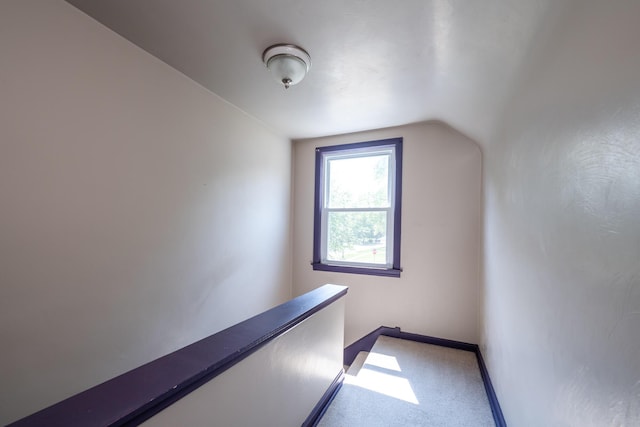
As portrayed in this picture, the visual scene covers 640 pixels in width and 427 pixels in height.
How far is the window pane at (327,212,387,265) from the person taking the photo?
10.0 ft

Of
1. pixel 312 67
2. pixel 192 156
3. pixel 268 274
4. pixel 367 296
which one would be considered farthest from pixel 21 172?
pixel 367 296

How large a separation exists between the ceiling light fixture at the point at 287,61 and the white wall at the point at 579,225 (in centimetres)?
119

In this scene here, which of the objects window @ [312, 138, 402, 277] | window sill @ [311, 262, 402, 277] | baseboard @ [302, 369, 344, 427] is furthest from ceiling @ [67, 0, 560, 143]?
baseboard @ [302, 369, 344, 427]

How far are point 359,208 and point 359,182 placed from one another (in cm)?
31

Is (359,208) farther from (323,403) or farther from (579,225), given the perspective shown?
(579,225)

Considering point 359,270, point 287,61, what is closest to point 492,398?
point 359,270

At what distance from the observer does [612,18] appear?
2.23 feet

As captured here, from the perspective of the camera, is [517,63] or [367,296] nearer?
[517,63]

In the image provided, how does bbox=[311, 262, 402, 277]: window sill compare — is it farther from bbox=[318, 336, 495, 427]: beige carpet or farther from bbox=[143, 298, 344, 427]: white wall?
bbox=[143, 298, 344, 427]: white wall

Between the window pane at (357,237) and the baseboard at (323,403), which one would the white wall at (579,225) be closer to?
the baseboard at (323,403)

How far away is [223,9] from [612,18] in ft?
4.86

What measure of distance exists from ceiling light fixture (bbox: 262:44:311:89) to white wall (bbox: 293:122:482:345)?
149cm

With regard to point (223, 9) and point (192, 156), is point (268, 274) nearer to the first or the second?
point (192, 156)

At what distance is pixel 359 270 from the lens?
10.0 ft
